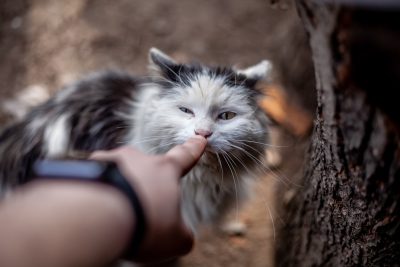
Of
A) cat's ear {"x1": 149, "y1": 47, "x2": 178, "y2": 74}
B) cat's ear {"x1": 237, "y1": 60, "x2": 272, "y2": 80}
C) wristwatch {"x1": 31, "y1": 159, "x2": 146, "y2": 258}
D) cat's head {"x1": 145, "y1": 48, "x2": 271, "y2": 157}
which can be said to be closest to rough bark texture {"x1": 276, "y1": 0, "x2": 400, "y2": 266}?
cat's head {"x1": 145, "y1": 48, "x2": 271, "y2": 157}

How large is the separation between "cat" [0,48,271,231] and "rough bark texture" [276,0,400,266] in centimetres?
32

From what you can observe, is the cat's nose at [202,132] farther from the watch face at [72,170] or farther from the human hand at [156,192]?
the watch face at [72,170]

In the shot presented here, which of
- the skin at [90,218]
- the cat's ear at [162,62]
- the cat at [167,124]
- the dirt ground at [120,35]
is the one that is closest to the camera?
the skin at [90,218]

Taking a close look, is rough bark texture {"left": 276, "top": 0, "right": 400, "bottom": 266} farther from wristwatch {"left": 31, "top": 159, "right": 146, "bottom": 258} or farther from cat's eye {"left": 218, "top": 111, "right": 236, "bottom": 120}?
wristwatch {"left": 31, "top": 159, "right": 146, "bottom": 258}

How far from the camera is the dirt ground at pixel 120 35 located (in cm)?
297

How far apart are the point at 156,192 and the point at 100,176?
12cm

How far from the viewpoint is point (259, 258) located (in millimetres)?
2445

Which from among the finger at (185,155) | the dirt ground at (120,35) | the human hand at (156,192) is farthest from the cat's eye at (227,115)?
→ the dirt ground at (120,35)

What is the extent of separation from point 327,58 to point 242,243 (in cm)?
172

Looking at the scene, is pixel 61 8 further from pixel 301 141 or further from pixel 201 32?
pixel 301 141

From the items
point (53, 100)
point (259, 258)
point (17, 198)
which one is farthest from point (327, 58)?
point (259, 258)

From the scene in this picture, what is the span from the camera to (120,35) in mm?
3078

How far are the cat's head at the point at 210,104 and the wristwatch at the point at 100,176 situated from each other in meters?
0.67

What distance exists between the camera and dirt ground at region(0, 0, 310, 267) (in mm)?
2975
